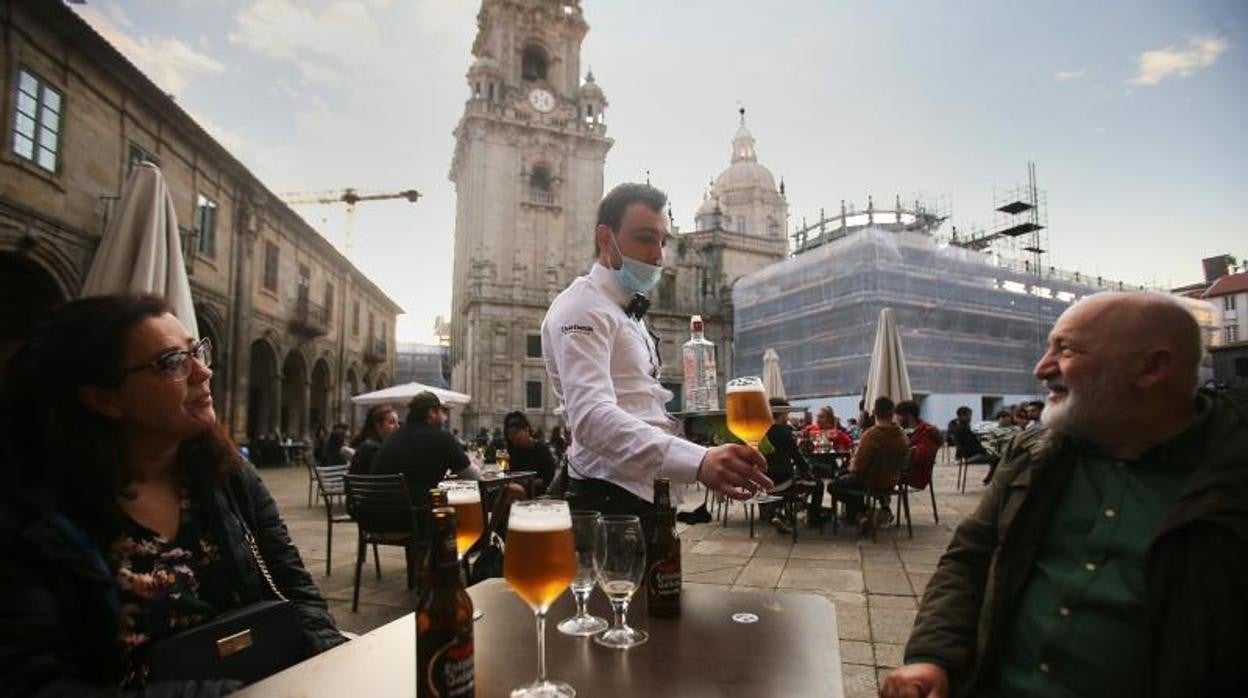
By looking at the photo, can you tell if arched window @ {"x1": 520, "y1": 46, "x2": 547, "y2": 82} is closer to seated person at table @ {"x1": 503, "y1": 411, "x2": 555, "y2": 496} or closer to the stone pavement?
the stone pavement

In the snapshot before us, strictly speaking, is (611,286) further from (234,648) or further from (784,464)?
(784,464)

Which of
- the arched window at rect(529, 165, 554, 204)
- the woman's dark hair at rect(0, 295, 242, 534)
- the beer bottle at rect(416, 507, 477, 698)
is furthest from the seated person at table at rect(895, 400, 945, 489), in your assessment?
the arched window at rect(529, 165, 554, 204)

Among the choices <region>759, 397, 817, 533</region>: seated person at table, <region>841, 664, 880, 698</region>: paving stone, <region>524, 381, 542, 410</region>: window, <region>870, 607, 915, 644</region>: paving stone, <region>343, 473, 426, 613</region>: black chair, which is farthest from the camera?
<region>524, 381, 542, 410</region>: window

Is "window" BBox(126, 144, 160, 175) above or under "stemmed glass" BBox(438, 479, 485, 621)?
above

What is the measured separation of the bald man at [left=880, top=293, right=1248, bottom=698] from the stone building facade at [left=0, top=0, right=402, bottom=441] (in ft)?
17.1

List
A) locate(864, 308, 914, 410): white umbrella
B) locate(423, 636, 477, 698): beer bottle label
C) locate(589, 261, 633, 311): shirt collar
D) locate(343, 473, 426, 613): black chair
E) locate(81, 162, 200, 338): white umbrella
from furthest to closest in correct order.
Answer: locate(864, 308, 914, 410): white umbrella → locate(343, 473, 426, 613): black chair → locate(81, 162, 200, 338): white umbrella → locate(589, 261, 633, 311): shirt collar → locate(423, 636, 477, 698): beer bottle label

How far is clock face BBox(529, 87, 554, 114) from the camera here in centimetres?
3322

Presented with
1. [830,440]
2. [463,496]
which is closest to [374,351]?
[830,440]

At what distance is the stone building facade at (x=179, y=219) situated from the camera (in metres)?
10.3

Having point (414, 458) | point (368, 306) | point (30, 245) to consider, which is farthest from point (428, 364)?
point (414, 458)

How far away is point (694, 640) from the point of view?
1.44 meters

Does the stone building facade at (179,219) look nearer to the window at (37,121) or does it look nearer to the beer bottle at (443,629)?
the window at (37,121)

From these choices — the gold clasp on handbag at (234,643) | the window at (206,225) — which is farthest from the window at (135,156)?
the gold clasp on handbag at (234,643)

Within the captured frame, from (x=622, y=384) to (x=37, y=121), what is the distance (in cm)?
1328
